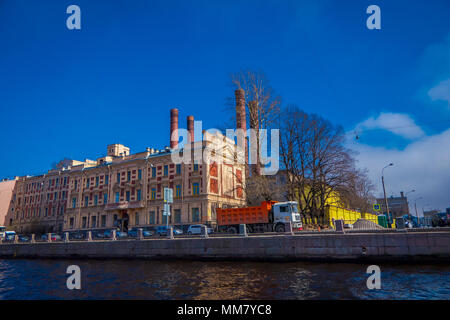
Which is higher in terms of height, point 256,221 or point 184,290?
point 256,221

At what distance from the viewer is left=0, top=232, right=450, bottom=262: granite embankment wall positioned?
→ 15484 millimetres

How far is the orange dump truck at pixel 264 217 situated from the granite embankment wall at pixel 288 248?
6.99m

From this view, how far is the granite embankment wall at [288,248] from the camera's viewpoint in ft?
50.8

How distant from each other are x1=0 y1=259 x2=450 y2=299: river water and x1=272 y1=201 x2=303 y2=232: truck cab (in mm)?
8735

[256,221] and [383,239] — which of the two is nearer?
[383,239]

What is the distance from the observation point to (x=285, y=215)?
26.5 m

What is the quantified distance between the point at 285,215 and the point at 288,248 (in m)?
8.25

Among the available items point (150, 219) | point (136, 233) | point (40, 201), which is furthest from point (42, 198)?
point (136, 233)

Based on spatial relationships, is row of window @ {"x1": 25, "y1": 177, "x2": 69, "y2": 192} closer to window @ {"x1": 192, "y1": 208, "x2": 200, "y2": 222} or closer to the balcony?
the balcony

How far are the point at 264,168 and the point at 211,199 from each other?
1311cm

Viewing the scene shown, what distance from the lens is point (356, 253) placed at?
655 inches
